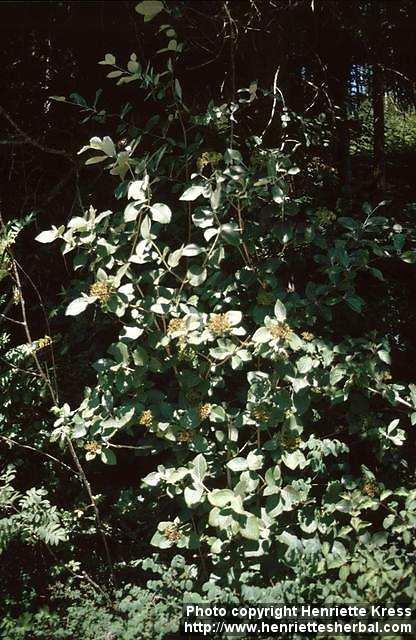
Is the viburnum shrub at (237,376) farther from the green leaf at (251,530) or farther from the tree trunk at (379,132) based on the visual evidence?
the tree trunk at (379,132)

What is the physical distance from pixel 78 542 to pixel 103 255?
145 centimetres

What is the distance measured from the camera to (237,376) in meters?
2.51

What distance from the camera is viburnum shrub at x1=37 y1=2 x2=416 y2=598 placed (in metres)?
2.04

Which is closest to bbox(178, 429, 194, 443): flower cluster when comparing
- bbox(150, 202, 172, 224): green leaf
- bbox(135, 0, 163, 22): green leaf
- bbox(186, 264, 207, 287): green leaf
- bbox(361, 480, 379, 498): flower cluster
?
bbox(186, 264, 207, 287): green leaf

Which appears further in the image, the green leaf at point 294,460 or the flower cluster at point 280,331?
the green leaf at point 294,460

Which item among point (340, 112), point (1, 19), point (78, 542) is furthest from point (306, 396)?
point (1, 19)

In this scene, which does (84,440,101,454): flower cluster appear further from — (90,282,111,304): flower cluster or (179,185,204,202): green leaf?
(179,185,204,202): green leaf

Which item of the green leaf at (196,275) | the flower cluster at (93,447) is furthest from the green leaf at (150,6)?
the flower cluster at (93,447)

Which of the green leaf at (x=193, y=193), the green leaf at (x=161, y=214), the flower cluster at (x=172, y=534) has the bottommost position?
the flower cluster at (x=172, y=534)

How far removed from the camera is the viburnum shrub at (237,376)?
2.04 metres

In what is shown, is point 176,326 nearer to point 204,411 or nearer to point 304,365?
point 204,411

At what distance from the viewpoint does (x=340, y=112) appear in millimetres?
3531

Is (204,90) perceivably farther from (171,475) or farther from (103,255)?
(171,475)

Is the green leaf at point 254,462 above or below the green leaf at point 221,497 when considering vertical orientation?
above
